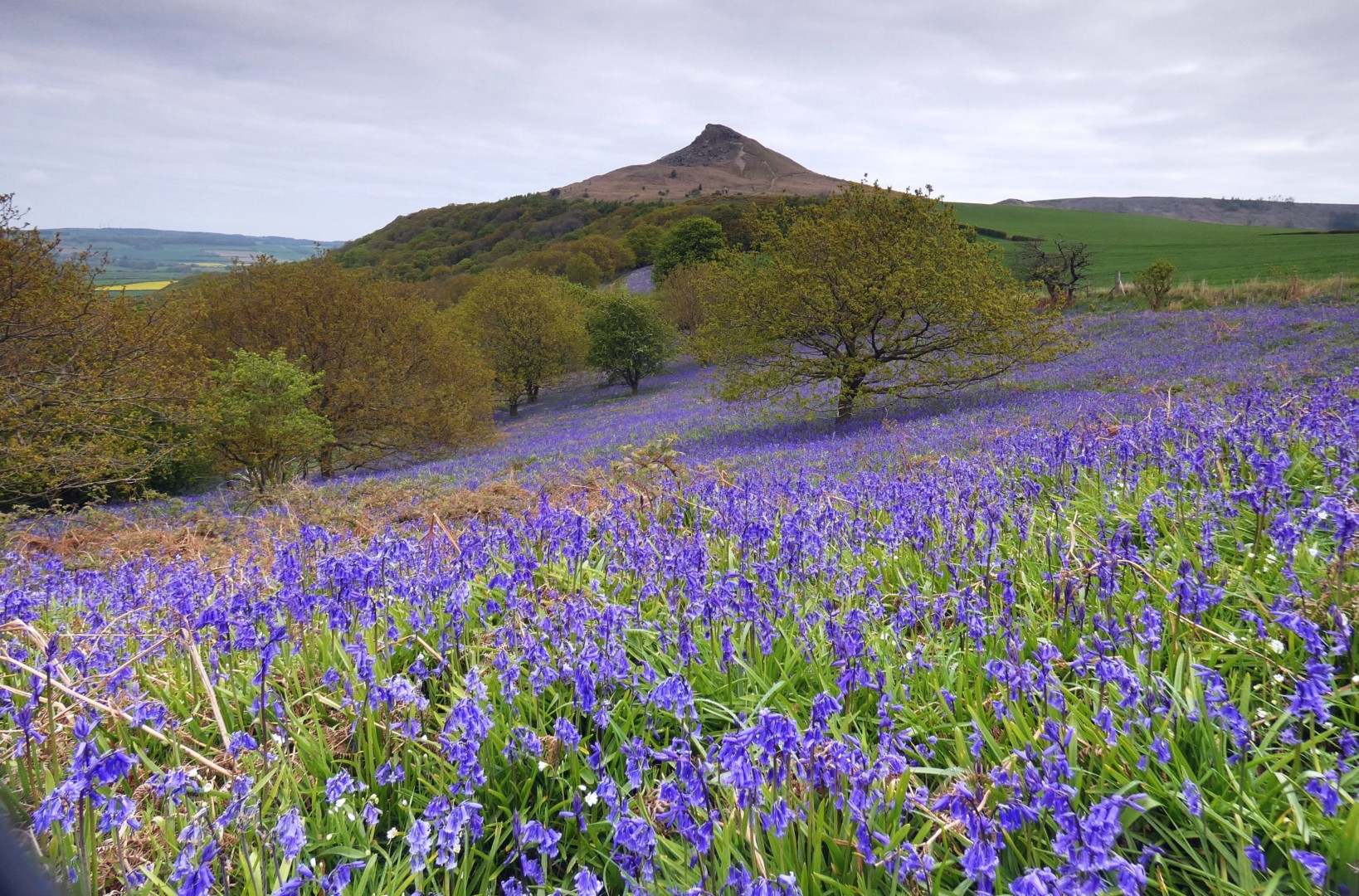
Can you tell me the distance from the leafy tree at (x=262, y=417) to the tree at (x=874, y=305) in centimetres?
1194

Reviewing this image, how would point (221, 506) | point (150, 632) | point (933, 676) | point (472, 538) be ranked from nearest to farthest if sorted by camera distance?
point (933, 676)
point (150, 632)
point (472, 538)
point (221, 506)

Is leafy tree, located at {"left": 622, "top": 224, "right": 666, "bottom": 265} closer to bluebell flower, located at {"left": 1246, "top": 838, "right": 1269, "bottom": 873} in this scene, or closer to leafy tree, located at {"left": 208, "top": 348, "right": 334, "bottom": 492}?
leafy tree, located at {"left": 208, "top": 348, "right": 334, "bottom": 492}

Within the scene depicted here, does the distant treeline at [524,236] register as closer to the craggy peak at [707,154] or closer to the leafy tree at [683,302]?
the leafy tree at [683,302]

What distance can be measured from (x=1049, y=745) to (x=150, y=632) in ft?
14.4

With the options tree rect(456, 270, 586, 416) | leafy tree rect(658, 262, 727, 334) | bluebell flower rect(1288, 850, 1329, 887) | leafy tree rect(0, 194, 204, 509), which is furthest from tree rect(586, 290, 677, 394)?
bluebell flower rect(1288, 850, 1329, 887)

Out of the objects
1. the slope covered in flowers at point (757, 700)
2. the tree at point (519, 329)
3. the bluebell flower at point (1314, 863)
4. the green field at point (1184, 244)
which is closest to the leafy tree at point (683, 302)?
the tree at point (519, 329)

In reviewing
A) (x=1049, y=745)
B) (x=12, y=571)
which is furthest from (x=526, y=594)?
(x=12, y=571)

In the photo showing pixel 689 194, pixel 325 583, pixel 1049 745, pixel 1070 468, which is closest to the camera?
pixel 1049 745

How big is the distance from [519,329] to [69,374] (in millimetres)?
30977

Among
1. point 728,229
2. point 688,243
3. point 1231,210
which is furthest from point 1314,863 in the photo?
point 1231,210

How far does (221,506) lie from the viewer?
1703cm

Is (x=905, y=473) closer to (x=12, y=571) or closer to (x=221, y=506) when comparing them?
(x=12, y=571)

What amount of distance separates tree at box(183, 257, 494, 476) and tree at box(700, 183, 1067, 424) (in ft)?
44.5

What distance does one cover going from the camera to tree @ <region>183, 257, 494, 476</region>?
81.1 feet
